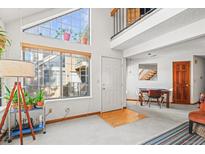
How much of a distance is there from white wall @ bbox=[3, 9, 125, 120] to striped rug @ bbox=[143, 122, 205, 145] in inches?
89.1

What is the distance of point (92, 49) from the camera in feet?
14.8

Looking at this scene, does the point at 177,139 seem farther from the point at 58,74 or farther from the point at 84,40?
the point at 84,40

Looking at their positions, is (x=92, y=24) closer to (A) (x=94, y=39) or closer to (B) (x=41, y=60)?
(A) (x=94, y=39)

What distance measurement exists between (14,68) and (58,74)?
6.38 feet

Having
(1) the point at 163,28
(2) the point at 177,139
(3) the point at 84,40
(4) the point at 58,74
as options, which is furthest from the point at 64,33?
(2) the point at 177,139

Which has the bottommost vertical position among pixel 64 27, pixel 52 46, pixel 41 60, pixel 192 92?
pixel 192 92

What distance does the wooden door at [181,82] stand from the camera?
6.34 m

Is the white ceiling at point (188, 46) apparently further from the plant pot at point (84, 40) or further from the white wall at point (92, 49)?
the plant pot at point (84, 40)

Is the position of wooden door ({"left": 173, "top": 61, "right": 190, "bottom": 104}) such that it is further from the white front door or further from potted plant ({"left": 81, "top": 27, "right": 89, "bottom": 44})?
potted plant ({"left": 81, "top": 27, "right": 89, "bottom": 44})

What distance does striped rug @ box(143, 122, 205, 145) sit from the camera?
254 cm

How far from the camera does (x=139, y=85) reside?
742 cm
